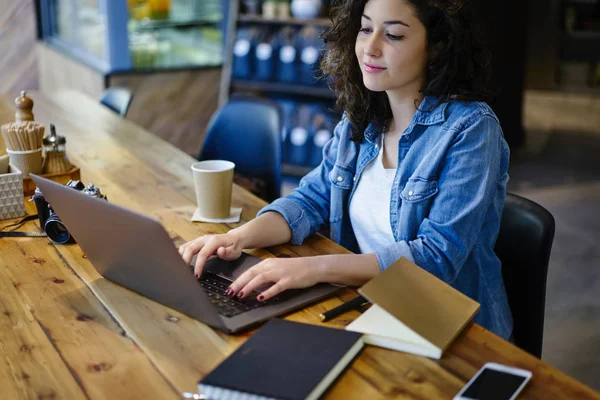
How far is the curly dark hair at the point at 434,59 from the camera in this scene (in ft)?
5.27

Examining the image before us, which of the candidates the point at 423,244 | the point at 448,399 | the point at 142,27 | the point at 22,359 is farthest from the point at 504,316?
the point at 142,27

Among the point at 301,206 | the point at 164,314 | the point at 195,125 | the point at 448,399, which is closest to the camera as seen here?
the point at 448,399

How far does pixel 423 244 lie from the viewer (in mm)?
1530

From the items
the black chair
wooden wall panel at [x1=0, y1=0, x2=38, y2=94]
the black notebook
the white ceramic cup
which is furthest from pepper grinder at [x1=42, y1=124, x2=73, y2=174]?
wooden wall panel at [x1=0, y1=0, x2=38, y2=94]

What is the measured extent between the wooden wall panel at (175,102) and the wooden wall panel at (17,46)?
1.75 metres

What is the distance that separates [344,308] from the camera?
1.34 metres

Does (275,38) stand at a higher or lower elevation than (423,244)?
higher

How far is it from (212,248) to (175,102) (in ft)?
11.7

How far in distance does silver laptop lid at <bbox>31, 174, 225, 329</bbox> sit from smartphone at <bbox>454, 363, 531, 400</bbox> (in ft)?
1.39

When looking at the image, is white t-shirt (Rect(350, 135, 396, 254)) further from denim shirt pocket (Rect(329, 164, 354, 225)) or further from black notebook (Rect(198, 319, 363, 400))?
black notebook (Rect(198, 319, 363, 400))

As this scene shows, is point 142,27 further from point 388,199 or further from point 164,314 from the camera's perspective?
point 164,314

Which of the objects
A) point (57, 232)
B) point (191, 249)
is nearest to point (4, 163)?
point (57, 232)

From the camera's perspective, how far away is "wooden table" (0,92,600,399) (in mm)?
1109

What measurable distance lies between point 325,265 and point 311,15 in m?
3.29
